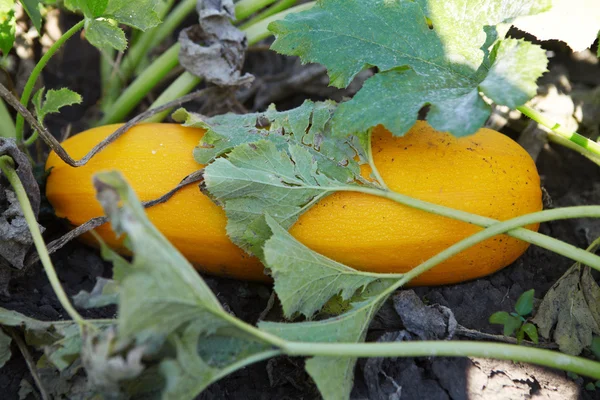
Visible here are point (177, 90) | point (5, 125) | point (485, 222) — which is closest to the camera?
point (485, 222)

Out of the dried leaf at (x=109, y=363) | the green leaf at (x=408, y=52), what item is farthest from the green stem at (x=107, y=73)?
the dried leaf at (x=109, y=363)

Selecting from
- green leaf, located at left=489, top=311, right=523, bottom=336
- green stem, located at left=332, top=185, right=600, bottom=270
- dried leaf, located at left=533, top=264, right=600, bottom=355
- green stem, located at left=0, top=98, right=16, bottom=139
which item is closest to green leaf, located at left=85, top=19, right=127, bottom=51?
green stem, located at left=0, top=98, right=16, bottom=139

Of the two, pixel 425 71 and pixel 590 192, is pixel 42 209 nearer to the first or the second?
pixel 425 71

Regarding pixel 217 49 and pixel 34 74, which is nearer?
pixel 34 74

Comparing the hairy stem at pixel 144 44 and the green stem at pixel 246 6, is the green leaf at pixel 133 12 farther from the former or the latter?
the hairy stem at pixel 144 44

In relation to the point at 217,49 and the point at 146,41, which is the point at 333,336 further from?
the point at 146,41

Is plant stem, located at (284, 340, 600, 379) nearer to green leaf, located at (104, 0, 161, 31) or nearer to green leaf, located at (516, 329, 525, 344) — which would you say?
green leaf, located at (516, 329, 525, 344)

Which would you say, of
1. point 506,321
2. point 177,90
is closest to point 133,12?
point 177,90
